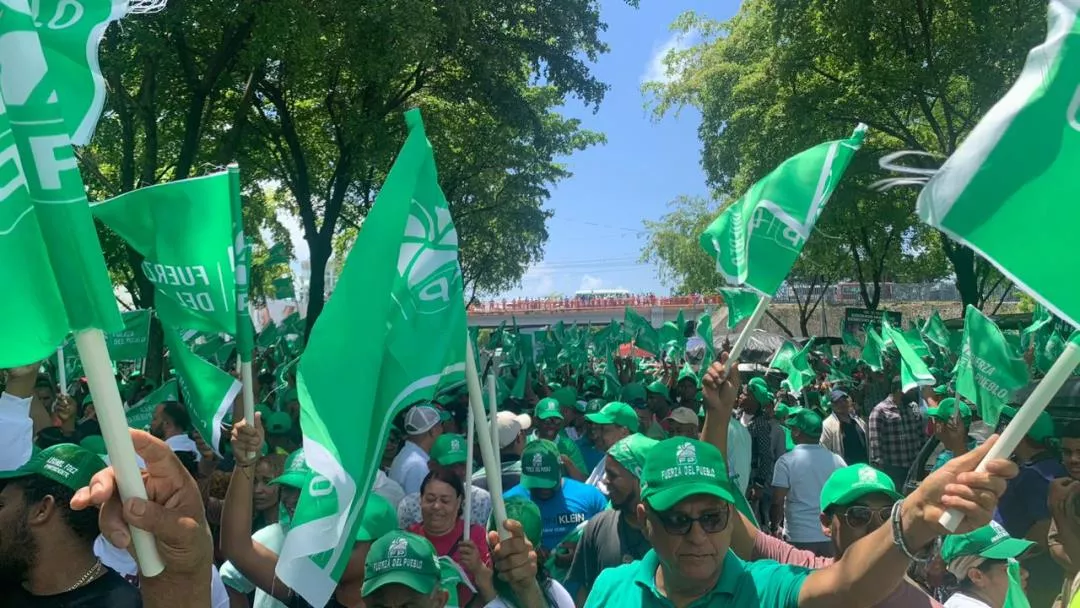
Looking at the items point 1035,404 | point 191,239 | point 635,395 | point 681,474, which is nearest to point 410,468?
point 191,239

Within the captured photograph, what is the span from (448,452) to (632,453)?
3.79 feet

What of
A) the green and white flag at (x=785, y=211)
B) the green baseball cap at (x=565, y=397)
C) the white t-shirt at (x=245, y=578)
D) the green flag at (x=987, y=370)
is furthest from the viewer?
the green baseball cap at (x=565, y=397)

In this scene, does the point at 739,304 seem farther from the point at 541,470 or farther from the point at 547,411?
the point at 541,470

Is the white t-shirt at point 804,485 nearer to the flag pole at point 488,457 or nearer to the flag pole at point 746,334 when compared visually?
the flag pole at point 746,334

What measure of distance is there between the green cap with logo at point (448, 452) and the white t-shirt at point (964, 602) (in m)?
2.62

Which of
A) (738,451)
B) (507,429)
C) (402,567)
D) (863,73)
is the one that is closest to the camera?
(402,567)

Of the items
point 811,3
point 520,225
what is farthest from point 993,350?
point 520,225

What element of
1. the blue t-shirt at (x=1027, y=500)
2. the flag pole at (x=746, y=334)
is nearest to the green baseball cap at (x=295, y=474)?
the flag pole at (x=746, y=334)

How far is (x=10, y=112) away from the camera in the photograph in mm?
1842

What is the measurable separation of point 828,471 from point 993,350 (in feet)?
4.88

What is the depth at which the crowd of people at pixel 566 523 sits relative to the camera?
2.03 meters

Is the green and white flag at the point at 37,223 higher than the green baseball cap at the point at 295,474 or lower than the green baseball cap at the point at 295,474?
higher

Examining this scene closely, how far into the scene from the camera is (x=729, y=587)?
97.8 inches

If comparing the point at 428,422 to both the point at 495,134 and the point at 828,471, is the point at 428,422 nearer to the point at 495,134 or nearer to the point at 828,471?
the point at 828,471
